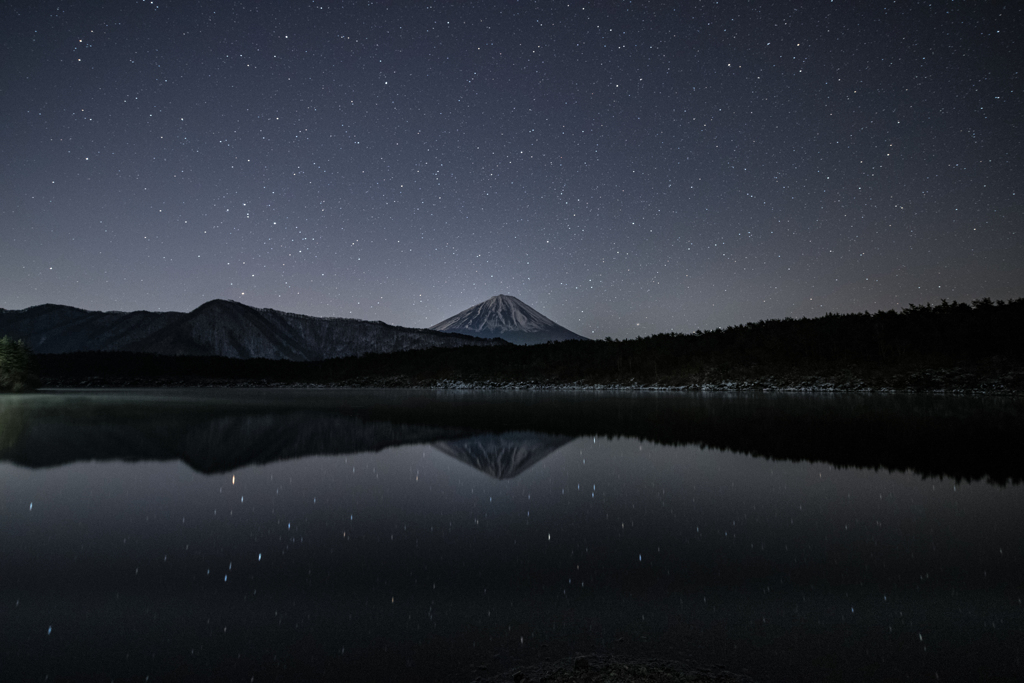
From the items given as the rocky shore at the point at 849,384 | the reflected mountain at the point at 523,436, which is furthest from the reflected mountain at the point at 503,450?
the rocky shore at the point at 849,384

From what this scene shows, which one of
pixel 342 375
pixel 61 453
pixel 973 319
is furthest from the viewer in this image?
pixel 342 375

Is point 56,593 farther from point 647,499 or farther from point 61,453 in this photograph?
point 61,453

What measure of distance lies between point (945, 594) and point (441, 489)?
749 cm

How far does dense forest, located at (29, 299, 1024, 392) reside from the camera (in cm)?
4966

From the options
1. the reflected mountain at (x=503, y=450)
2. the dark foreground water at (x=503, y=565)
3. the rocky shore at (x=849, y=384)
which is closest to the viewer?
the dark foreground water at (x=503, y=565)

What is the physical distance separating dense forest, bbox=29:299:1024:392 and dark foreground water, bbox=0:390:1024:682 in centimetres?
4516

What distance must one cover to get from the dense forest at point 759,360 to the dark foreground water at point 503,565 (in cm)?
4516

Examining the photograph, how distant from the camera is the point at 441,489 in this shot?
10.2 m

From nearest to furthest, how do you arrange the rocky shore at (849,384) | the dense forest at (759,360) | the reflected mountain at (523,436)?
the reflected mountain at (523,436)
the rocky shore at (849,384)
the dense forest at (759,360)

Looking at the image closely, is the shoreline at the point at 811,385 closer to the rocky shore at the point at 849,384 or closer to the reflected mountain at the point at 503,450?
the rocky shore at the point at 849,384

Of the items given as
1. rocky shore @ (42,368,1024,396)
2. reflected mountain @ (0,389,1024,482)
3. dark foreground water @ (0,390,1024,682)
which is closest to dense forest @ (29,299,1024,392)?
rocky shore @ (42,368,1024,396)

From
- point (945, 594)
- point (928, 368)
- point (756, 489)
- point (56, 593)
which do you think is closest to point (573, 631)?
point (945, 594)

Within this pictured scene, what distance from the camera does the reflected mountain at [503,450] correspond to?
12547mm

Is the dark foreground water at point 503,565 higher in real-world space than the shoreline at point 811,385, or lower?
lower
